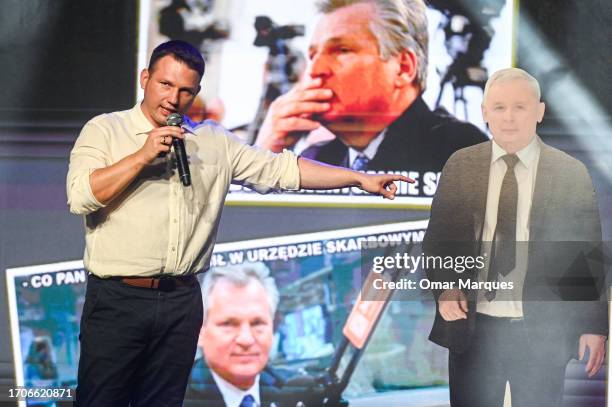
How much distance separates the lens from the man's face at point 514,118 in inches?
136

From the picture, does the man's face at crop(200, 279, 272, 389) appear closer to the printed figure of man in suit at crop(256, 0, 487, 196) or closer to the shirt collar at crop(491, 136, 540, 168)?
the printed figure of man in suit at crop(256, 0, 487, 196)

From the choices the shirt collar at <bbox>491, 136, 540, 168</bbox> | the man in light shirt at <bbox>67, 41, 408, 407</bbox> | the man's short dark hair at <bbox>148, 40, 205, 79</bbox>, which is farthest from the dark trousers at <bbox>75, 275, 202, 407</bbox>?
the shirt collar at <bbox>491, 136, 540, 168</bbox>

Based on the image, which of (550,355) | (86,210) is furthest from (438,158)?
(86,210)

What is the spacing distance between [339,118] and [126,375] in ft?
5.21

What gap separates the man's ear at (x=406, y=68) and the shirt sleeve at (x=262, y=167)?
0.97m

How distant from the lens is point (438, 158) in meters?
3.49

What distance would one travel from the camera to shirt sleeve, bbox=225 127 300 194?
2668 mm

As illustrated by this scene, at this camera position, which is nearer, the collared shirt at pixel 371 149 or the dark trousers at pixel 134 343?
the dark trousers at pixel 134 343

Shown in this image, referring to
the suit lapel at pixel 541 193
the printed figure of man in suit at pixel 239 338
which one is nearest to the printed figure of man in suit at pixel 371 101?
the suit lapel at pixel 541 193

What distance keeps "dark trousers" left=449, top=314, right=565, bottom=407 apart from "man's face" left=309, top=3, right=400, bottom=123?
109 centimetres

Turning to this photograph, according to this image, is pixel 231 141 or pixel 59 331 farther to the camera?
pixel 59 331

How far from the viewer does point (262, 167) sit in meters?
2.68

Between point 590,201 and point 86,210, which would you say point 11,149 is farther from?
point 590,201

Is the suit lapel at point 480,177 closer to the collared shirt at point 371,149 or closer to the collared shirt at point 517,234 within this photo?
the collared shirt at point 517,234
